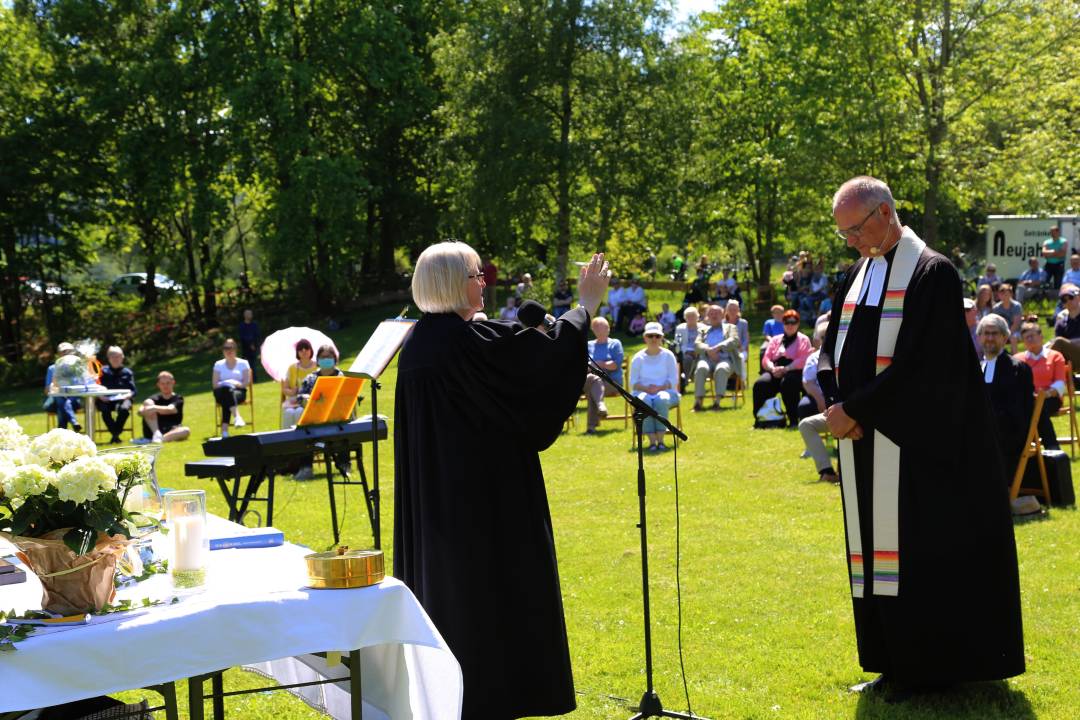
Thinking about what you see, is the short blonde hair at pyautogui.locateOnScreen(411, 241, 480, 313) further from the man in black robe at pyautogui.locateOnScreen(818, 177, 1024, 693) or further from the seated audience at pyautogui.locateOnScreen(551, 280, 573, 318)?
the seated audience at pyautogui.locateOnScreen(551, 280, 573, 318)

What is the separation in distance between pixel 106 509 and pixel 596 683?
3.05m

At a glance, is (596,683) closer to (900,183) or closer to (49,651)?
(49,651)

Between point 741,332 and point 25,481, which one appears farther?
point 741,332

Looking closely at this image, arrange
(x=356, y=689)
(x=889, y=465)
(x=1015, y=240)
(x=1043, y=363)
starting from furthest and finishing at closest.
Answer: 1. (x=1015, y=240)
2. (x=1043, y=363)
3. (x=889, y=465)
4. (x=356, y=689)

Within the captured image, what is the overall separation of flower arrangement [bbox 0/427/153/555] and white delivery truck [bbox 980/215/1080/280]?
27279 millimetres

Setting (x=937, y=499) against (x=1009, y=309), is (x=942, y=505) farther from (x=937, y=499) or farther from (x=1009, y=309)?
(x=1009, y=309)

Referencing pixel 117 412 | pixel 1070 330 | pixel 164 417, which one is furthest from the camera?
pixel 117 412

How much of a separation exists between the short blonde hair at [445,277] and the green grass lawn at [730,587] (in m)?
0.54

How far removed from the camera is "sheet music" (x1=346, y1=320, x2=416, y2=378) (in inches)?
226

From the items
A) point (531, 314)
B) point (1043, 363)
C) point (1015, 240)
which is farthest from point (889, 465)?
point (1015, 240)

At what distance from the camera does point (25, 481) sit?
308 centimetres

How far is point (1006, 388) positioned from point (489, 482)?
5779 mm

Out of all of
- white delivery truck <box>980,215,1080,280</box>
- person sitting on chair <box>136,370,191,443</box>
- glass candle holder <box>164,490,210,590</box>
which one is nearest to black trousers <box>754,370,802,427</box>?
person sitting on chair <box>136,370,191,443</box>

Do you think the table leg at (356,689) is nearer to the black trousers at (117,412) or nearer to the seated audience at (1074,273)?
the black trousers at (117,412)
